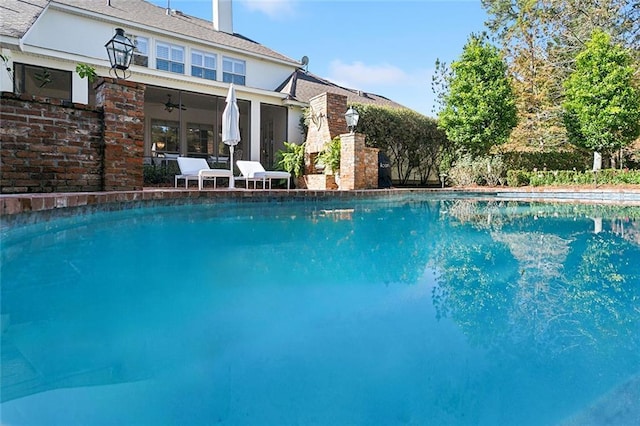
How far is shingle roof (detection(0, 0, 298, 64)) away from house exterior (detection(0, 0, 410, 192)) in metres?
0.04

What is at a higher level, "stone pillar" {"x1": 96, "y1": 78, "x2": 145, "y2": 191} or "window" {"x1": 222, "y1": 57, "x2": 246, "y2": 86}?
"window" {"x1": 222, "y1": 57, "x2": 246, "y2": 86}

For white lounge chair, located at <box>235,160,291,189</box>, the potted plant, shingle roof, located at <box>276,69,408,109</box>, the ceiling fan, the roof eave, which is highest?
the roof eave

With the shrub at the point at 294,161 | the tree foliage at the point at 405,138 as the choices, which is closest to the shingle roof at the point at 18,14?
the shrub at the point at 294,161

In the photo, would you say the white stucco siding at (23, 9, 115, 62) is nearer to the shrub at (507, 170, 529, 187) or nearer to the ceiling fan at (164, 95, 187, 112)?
the ceiling fan at (164, 95, 187, 112)

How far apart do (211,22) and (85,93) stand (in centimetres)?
804

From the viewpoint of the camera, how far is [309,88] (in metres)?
16.8

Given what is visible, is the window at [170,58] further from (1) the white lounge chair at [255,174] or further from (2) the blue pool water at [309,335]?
(2) the blue pool water at [309,335]

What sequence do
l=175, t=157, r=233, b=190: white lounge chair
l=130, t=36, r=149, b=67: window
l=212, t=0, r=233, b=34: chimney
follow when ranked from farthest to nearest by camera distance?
l=212, t=0, r=233, b=34: chimney < l=130, t=36, r=149, b=67: window < l=175, t=157, r=233, b=190: white lounge chair

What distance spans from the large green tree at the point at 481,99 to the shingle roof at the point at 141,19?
734cm

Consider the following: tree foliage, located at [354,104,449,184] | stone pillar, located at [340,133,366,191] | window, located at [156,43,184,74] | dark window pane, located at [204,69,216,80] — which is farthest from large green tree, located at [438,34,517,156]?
window, located at [156,43,184,74]

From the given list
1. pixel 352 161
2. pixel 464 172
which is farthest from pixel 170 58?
pixel 464 172

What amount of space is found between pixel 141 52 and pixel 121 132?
375 inches

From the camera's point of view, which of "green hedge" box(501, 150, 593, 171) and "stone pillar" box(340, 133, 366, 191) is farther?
"green hedge" box(501, 150, 593, 171)

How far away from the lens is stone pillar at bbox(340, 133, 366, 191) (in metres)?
11.4
